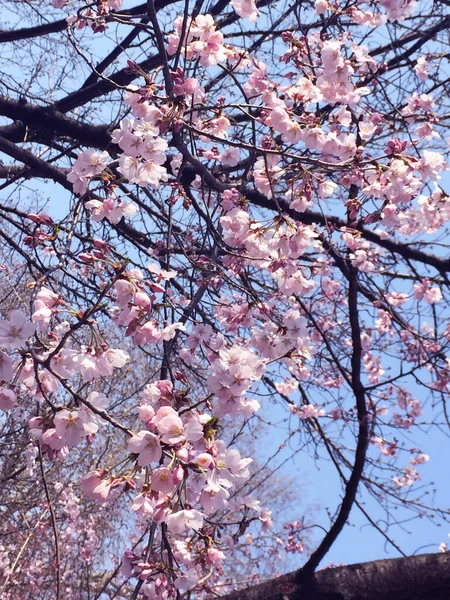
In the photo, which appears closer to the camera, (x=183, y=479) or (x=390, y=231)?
(x=183, y=479)

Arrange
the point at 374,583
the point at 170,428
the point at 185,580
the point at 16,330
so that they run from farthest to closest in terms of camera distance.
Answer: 1. the point at 374,583
2. the point at 185,580
3. the point at 16,330
4. the point at 170,428

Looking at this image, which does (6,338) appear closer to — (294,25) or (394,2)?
(394,2)

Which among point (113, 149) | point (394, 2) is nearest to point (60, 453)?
point (113, 149)

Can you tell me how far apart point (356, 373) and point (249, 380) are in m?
1.68

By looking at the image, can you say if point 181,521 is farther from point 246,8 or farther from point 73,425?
point 246,8

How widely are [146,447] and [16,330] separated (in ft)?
1.65

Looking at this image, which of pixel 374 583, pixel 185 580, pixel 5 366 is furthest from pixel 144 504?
pixel 374 583

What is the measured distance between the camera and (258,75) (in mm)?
2738

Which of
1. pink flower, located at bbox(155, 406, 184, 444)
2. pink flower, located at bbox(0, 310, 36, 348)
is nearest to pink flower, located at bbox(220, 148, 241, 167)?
pink flower, located at bbox(0, 310, 36, 348)

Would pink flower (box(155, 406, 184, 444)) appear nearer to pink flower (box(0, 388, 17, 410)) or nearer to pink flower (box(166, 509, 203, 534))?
pink flower (box(166, 509, 203, 534))

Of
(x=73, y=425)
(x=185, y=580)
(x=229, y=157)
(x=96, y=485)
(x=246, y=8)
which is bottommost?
(x=185, y=580)

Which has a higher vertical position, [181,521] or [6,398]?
[6,398]

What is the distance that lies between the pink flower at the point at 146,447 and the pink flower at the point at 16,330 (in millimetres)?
426

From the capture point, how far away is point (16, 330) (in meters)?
1.48
